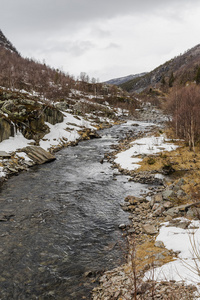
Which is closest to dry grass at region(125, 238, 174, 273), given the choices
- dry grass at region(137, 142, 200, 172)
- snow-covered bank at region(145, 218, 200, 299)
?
snow-covered bank at region(145, 218, 200, 299)

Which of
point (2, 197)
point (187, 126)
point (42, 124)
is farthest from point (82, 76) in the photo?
point (2, 197)

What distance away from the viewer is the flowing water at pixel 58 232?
23.4 feet

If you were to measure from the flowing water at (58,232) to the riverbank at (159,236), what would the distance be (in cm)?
84

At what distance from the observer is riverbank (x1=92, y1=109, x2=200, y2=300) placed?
5.46 meters

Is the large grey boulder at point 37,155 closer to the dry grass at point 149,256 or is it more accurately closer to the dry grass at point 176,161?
the dry grass at point 176,161

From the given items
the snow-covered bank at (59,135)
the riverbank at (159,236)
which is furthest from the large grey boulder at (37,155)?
the riverbank at (159,236)

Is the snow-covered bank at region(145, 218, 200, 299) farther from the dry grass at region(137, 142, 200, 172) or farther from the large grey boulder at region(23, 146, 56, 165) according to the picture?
the large grey boulder at region(23, 146, 56, 165)

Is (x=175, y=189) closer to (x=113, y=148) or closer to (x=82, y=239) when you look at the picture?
(x=82, y=239)

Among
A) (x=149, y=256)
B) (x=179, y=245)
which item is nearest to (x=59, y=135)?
(x=149, y=256)

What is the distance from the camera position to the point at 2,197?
13.7 meters

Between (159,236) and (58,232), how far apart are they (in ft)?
17.2

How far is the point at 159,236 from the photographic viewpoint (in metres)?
9.20

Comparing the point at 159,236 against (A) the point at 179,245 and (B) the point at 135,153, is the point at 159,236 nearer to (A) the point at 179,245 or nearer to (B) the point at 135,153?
(A) the point at 179,245

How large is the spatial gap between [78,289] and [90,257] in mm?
1684
